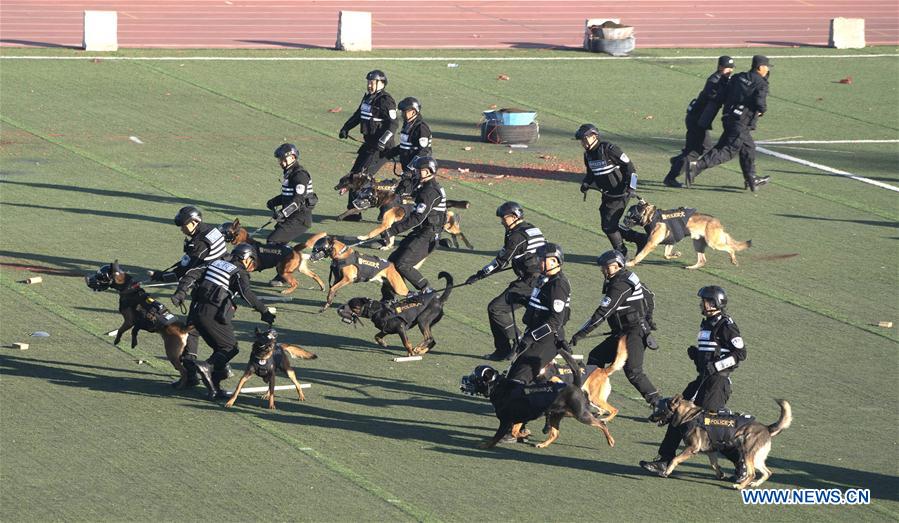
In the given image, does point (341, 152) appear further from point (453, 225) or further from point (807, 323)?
point (807, 323)

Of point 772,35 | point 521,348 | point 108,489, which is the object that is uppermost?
point 772,35

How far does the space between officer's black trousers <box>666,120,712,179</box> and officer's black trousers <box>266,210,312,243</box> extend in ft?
27.0

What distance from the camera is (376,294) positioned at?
20.0 m

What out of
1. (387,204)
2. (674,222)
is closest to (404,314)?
(387,204)

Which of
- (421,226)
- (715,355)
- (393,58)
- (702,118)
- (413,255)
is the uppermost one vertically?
(393,58)

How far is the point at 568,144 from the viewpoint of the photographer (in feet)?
96.7

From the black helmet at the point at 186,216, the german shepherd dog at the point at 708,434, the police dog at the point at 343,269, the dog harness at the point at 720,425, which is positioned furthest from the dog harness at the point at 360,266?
the dog harness at the point at 720,425

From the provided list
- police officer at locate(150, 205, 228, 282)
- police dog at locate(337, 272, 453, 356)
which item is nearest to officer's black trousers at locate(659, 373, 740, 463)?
police dog at locate(337, 272, 453, 356)

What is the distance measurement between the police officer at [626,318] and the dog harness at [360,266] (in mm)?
4125

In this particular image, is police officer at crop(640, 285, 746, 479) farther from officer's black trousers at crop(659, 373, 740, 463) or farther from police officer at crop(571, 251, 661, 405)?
police officer at crop(571, 251, 661, 405)

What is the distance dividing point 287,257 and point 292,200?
1439 millimetres

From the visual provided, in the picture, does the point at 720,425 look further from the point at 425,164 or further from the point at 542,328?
the point at 425,164

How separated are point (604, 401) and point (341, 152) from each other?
1375cm

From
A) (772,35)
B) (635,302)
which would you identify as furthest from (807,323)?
(772,35)
